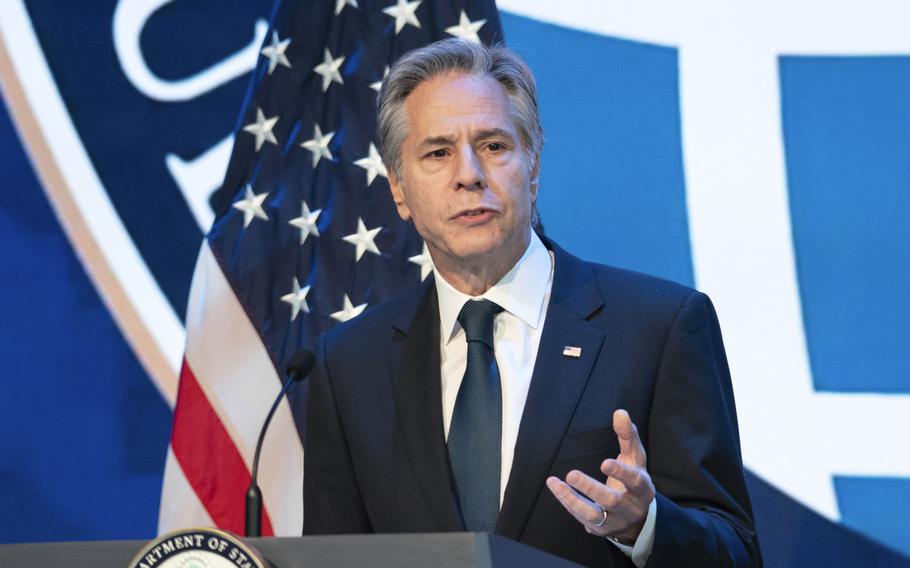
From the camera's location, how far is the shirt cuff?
1605 millimetres

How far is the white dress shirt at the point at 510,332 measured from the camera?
2010 mm

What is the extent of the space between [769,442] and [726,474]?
1.12m

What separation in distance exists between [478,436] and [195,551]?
813 millimetres

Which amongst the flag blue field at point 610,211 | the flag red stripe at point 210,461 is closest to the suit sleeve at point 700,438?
the flag blue field at point 610,211

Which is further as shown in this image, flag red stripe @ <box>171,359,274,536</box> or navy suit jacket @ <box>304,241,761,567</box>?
flag red stripe @ <box>171,359,274,536</box>

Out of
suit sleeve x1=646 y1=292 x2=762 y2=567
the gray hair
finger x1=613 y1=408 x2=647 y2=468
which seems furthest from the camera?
the gray hair

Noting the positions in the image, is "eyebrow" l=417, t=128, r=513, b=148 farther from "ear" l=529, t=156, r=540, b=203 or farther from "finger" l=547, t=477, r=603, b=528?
"finger" l=547, t=477, r=603, b=528

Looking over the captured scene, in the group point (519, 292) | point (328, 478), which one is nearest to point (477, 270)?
point (519, 292)

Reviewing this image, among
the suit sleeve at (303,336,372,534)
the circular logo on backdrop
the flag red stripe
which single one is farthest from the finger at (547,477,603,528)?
the flag red stripe

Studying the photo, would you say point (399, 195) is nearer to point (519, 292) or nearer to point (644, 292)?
point (519, 292)

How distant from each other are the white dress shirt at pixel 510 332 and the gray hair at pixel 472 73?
21 cm

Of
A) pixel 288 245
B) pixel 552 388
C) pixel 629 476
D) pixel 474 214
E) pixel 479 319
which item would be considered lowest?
pixel 629 476

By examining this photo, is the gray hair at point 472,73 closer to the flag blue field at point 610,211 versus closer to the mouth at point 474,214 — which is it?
the mouth at point 474,214

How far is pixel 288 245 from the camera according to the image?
129 inches
